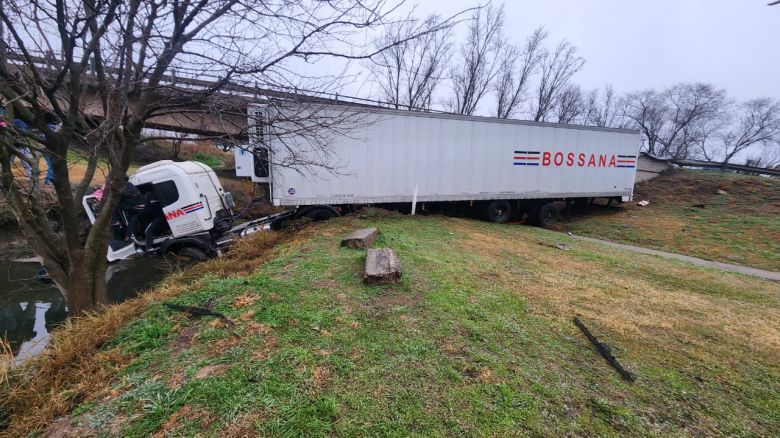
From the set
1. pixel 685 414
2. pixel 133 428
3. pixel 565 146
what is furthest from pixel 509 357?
pixel 565 146

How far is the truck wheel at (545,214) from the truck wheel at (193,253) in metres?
11.4

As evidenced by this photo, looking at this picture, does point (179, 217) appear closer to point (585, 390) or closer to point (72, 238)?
point (72, 238)

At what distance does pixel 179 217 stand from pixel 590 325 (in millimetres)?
8241

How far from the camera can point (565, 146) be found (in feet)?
40.7

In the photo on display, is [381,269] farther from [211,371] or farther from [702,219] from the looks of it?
[702,219]

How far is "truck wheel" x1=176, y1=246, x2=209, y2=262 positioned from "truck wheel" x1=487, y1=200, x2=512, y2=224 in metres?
9.21

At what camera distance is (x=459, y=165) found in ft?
35.8

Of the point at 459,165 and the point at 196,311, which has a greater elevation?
the point at 459,165

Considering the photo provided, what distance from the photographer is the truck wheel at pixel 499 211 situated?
484 inches

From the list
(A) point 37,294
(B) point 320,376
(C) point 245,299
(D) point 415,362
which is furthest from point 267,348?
(A) point 37,294

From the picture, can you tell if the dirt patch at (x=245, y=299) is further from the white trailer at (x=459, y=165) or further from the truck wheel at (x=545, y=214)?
the truck wheel at (x=545, y=214)

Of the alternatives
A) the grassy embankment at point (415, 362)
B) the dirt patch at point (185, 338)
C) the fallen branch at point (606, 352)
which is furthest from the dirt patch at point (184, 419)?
the fallen branch at point (606, 352)

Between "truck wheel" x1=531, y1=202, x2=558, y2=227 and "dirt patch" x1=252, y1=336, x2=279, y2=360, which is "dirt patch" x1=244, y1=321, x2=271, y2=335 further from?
"truck wheel" x1=531, y1=202, x2=558, y2=227

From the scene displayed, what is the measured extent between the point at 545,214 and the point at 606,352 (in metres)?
10.9
